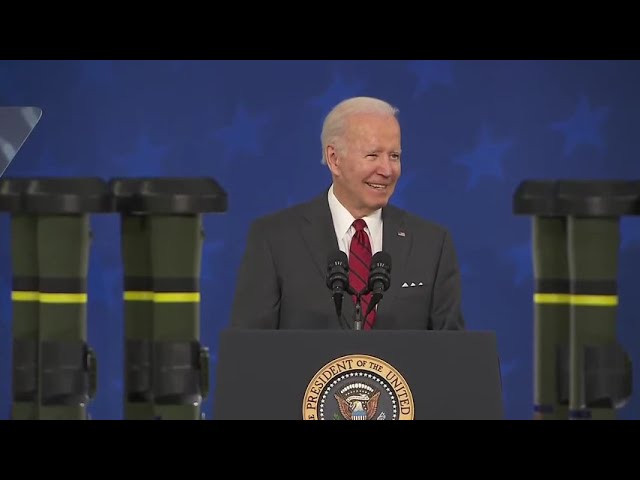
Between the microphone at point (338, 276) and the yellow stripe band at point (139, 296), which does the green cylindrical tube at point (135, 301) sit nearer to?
the yellow stripe band at point (139, 296)

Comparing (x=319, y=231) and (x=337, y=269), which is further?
(x=319, y=231)

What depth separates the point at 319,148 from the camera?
6070 millimetres

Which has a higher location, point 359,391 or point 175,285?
point 175,285

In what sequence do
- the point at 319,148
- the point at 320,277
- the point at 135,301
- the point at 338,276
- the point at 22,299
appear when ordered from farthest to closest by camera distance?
the point at 319,148, the point at 135,301, the point at 22,299, the point at 320,277, the point at 338,276

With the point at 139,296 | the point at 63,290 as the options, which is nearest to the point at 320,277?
the point at 63,290

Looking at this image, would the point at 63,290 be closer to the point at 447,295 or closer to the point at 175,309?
the point at 175,309

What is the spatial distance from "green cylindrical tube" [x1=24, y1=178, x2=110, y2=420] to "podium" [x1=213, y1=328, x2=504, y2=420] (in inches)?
107

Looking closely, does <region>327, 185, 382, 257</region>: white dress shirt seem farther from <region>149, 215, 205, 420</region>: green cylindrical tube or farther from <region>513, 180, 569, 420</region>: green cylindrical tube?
<region>513, 180, 569, 420</region>: green cylindrical tube

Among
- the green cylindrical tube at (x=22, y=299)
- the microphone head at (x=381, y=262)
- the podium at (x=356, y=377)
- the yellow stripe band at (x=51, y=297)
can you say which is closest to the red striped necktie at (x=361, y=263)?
the microphone head at (x=381, y=262)

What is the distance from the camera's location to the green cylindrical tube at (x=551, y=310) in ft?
18.5

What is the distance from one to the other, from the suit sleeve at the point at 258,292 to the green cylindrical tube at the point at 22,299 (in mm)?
2142

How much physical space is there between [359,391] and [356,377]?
1.2 inches

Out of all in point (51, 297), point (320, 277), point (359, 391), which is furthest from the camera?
point (51, 297)

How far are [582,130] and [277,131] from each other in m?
1.38
